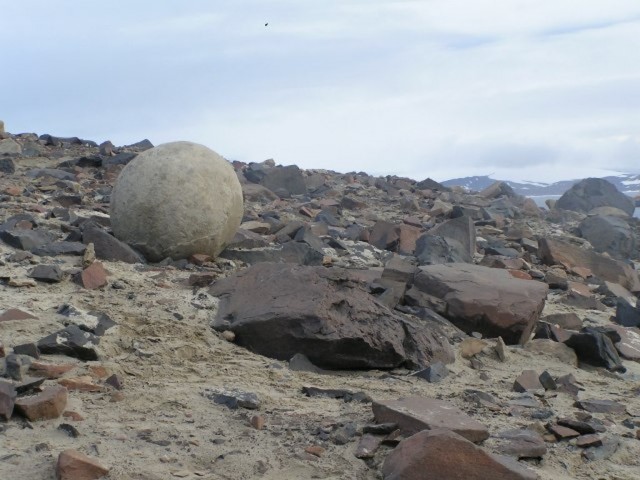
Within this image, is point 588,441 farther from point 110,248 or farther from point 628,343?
point 110,248

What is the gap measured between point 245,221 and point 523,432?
6143mm

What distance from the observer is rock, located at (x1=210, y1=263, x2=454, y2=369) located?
17.2 feet

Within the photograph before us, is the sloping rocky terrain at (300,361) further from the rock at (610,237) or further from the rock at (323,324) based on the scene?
the rock at (610,237)

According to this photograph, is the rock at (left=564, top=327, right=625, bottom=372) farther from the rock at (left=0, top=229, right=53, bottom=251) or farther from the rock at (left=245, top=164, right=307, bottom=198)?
the rock at (left=245, top=164, right=307, bottom=198)

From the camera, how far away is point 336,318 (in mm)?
5336

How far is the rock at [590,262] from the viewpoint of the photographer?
9773mm

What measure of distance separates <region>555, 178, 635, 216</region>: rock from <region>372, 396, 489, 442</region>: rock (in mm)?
15590

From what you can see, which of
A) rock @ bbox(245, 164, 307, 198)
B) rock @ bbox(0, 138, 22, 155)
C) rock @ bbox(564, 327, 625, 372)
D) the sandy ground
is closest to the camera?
the sandy ground

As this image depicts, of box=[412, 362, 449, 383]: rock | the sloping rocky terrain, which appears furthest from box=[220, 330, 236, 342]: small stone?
box=[412, 362, 449, 383]: rock

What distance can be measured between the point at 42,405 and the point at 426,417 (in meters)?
1.73

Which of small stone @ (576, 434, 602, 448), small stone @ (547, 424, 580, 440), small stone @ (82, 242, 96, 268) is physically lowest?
small stone @ (576, 434, 602, 448)

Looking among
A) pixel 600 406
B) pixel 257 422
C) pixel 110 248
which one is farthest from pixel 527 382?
pixel 110 248

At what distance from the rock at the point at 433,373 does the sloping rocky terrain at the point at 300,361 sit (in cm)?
1

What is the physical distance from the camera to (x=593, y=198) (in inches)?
747
